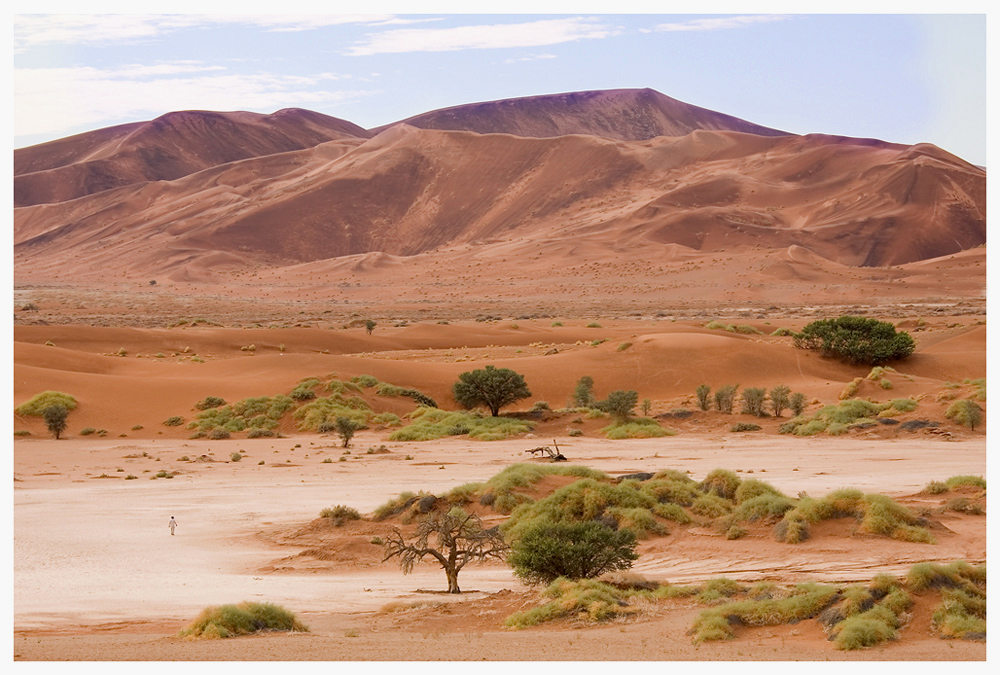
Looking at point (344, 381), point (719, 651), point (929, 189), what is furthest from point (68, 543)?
point (929, 189)

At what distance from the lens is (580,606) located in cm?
1267

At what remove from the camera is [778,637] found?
11070 mm

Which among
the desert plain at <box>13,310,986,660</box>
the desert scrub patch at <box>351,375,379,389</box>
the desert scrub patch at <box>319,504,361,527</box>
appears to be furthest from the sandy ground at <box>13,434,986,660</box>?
the desert scrub patch at <box>351,375,379,389</box>

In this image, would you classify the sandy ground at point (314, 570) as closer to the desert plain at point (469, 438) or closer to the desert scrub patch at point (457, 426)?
the desert plain at point (469, 438)

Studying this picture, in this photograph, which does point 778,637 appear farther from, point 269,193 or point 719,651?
point 269,193

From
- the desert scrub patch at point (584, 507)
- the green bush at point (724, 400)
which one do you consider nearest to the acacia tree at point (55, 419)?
the desert scrub patch at point (584, 507)

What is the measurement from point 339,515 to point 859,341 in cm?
2878

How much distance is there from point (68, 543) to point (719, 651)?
12167 millimetres

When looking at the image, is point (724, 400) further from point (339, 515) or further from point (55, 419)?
point (55, 419)

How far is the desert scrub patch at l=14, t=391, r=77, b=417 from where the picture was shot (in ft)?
112

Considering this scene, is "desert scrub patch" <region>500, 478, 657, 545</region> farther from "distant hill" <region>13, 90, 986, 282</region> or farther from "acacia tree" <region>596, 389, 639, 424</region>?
"distant hill" <region>13, 90, 986, 282</region>

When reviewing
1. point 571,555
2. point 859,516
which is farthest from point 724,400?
point 571,555

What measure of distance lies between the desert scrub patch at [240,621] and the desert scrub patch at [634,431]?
19836 mm

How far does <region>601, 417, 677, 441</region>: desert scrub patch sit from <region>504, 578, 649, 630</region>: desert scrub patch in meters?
17.9
